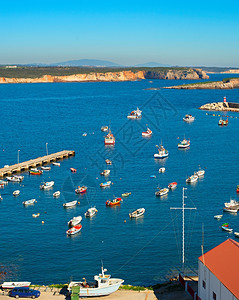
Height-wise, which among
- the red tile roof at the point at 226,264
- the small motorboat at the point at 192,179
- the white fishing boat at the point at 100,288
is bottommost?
the small motorboat at the point at 192,179

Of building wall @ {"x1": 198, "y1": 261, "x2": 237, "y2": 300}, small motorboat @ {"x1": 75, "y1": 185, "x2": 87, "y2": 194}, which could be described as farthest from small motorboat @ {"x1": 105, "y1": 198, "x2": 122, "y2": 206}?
building wall @ {"x1": 198, "y1": 261, "x2": 237, "y2": 300}

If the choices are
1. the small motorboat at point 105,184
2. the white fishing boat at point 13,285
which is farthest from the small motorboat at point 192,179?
the white fishing boat at point 13,285

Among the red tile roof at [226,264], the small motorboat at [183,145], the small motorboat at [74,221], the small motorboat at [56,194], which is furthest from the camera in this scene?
the small motorboat at [183,145]

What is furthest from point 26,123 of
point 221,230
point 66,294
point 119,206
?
point 66,294

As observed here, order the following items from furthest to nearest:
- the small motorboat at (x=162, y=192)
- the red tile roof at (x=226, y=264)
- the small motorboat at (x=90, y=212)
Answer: the small motorboat at (x=162, y=192) < the small motorboat at (x=90, y=212) < the red tile roof at (x=226, y=264)

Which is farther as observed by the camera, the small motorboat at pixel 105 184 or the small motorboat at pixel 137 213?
the small motorboat at pixel 105 184

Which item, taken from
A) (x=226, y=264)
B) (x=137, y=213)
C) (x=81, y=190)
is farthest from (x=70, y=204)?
(x=226, y=264)

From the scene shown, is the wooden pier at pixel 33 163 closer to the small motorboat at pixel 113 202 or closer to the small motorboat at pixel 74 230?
the small motorboat at pixel 113 202

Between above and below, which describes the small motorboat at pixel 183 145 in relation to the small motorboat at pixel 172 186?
above

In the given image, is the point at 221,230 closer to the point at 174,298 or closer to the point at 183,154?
the point at 174,298
